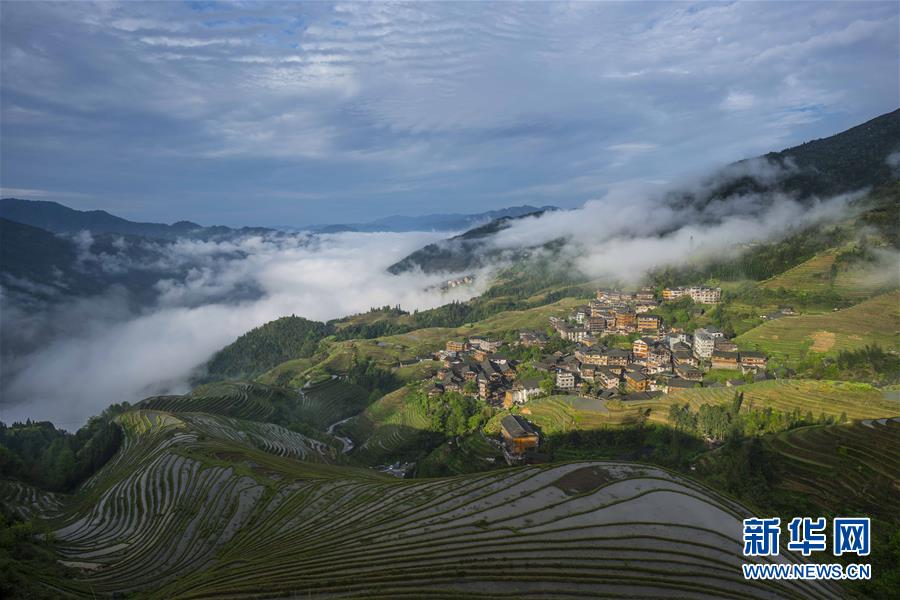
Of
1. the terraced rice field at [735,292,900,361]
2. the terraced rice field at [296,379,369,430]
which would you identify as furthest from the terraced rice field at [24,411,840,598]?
the terraced rice field at [735,292,900,361]

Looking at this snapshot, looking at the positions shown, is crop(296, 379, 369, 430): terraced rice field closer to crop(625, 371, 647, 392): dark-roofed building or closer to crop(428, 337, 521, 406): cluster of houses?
crop(428, 337, 521, 406): cluster of houses

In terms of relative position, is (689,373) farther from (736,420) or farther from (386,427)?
(386,427)

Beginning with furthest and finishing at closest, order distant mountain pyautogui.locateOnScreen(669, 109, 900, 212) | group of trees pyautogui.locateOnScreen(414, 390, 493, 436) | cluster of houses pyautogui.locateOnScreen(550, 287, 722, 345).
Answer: distant mountain pyautogui.locateOnScreen(669, 109, 900, 212) < cluster of houses pyautogui.locateOnScreen(550, 287, 722, 345) < group of trees pyautogui.locateOnScreen(414, 390, 493, 436)

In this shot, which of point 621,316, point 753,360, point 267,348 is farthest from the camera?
point 267,348

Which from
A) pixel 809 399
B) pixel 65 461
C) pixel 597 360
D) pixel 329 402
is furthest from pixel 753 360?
pixel 65 461

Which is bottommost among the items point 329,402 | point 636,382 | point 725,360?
point 329,402

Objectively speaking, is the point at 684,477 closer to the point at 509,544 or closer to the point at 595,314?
the point at 509,544

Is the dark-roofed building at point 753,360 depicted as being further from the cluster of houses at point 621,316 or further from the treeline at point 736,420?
the cluster of houses at point 621,316
